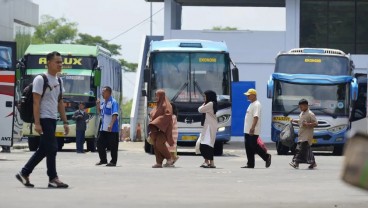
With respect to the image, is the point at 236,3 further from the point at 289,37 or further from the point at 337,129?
the point at 337,129

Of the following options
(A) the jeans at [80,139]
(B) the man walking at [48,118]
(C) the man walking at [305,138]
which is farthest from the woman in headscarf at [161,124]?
(A) the jeans at [80,139]

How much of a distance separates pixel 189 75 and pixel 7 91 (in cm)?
606

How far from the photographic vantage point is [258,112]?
2228cm

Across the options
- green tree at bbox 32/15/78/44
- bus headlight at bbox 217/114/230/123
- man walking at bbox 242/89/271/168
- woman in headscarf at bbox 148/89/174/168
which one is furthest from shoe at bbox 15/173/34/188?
green tree at bbox 32/15/78/44

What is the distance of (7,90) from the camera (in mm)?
29156

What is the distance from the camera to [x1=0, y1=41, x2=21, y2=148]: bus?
2859cm

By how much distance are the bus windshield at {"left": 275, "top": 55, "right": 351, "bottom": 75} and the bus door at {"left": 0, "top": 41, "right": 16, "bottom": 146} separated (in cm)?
1044

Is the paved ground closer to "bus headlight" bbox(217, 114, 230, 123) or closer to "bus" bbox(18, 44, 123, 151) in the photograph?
"bus headlight" bbox(217, 114, 230, 123)

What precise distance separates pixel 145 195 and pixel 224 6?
4938 cm

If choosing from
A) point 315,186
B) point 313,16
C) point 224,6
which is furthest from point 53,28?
point 315,186

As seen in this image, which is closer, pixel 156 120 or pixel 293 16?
pixel 156 120

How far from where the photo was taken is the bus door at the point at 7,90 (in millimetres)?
28594

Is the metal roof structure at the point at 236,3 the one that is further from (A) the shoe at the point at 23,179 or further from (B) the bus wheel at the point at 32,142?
(A) the shoe at the point at 23,179

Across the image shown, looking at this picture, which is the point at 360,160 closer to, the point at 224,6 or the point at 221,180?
the point at 221,180
